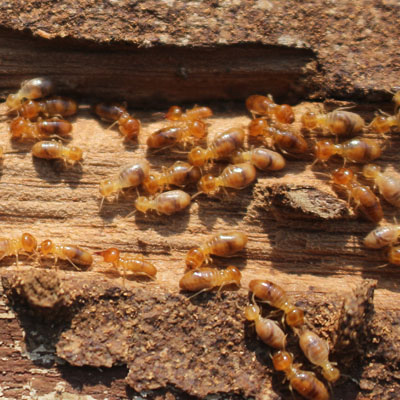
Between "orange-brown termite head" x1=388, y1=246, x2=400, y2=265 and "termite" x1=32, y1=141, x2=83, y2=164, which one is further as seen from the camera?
"termite" x1=32, y1=141, x2=83, y2=164

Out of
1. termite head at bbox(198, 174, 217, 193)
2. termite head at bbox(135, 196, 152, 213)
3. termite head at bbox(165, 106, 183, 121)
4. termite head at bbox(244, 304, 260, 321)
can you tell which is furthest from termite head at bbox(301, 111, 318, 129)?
termite head at bbox(244, 304, 260, 321)

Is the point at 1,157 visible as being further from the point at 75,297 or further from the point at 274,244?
the point at 274,244

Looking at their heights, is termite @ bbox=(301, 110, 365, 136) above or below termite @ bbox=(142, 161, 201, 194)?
above

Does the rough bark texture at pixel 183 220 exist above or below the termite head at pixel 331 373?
above

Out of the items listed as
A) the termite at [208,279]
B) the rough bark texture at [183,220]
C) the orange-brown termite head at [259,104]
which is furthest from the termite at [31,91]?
the termite at [208,279]

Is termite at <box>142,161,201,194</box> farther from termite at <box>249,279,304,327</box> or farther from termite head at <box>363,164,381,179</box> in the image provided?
termite head at <box>363,164,381,179</box>

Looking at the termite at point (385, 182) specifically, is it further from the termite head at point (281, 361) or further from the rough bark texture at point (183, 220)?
the termite head at point (281, 361)

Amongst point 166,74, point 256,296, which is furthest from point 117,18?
point 256,296
